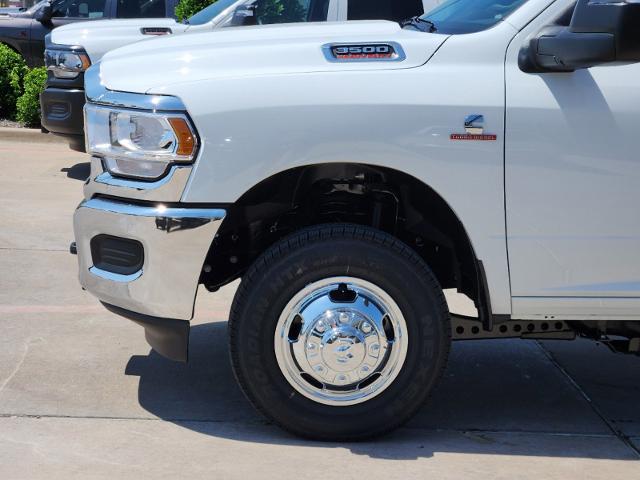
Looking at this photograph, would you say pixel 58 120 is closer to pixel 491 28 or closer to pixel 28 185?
pixel 28 185

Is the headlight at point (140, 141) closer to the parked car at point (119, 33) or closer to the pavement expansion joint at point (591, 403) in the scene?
the pavement expansion joint at point (591, 403)

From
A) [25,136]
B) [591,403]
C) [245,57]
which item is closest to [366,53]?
[245,57]

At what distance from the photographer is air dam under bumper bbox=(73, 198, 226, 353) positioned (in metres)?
4.10

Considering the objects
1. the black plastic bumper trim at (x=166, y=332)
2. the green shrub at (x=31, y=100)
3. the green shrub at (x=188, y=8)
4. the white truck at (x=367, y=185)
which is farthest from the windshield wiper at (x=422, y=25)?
the green shrub at (x=188, y=8)

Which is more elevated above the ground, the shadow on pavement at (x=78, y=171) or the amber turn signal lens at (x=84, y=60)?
the amber turn signal lens at (x=84, y=60)

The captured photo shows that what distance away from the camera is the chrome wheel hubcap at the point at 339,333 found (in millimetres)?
4199

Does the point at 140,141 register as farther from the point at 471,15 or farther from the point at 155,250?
the point at 471,15

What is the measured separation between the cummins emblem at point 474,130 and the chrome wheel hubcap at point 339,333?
0.66 m

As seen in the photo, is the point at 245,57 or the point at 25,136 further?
the point at 25,136

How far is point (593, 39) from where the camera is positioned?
391 centimetres

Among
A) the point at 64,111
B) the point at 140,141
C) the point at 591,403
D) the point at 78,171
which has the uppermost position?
the point at 140,141

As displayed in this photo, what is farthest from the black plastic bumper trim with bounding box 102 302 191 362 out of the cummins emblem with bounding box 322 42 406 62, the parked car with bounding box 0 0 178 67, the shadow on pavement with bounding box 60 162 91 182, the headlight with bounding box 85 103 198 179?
the parked car with bounding box 0 0 178 67

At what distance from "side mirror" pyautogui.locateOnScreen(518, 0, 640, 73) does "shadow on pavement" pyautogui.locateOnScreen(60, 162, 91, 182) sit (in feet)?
21.6

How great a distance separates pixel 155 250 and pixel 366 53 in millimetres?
1100
